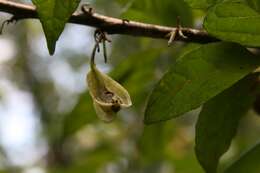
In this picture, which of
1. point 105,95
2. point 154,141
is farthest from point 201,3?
point 154,141

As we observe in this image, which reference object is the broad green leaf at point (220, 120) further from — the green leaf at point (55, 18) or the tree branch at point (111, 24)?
the green leaf at point (55, 18)

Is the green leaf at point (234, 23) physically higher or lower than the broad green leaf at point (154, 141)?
higher

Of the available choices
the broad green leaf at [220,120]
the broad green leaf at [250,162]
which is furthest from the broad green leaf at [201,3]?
the broad green leaf at [250,162]

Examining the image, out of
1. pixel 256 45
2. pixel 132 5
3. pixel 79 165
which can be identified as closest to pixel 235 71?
pixel 256 45

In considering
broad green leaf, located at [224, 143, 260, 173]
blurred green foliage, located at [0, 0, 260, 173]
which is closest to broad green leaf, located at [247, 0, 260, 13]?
blurred green foliage, located at [0, 0, 260, 173]

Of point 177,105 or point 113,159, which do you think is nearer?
point 177,105

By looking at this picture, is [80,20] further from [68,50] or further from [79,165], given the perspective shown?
[68,50]
